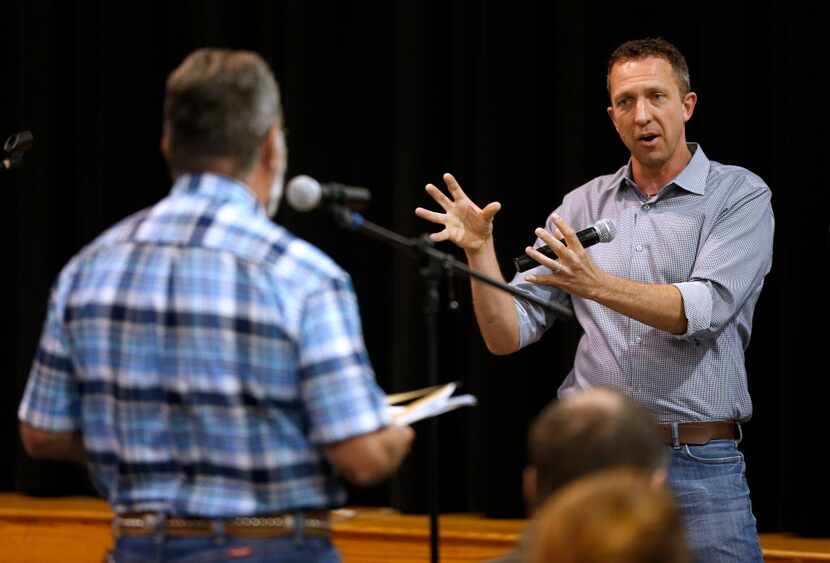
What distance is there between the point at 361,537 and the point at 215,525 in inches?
87.7

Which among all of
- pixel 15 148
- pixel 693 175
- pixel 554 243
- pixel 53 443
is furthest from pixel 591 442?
pixel 15 148

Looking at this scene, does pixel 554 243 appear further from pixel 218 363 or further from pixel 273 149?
pixel 218 363

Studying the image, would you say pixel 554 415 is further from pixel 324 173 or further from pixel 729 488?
pixel 324 173

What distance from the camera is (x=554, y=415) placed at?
1578mm

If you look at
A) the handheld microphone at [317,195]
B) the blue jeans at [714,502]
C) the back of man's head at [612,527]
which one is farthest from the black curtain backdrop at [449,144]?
the back of man's head at [612,527]

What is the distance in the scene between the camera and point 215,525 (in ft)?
5.70

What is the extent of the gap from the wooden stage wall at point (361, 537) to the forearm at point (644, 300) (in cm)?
107

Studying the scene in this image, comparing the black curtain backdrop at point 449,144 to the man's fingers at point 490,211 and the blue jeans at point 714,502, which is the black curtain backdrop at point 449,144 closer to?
the man's fingers at point 490,211

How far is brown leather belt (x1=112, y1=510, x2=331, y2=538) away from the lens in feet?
5.72

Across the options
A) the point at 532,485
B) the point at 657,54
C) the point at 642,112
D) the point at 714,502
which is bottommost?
the point at 714,502

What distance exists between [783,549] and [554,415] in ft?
7.26

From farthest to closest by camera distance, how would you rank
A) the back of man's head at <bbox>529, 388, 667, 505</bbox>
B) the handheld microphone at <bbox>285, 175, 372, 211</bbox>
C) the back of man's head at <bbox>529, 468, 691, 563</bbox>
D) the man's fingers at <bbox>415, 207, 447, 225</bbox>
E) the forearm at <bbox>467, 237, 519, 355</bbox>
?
1. the forearm at <bbox>467, 237, 519, 355</bbox>
2. the man's fingers at <bbox>415, 207, 447, 225</bbox>
3. the handheld microphone at <bbox>285, 175, 372, 211</bbox>
4. the back of man's head at <bbox>529, 388, 667, 505</bbox>
5. the back of man's head at <bbox>529, 468, 691, 563</bbox>

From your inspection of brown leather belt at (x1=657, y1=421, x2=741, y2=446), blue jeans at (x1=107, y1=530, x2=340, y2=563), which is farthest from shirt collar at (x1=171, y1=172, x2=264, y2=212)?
brown leather belt at (x1=657, y1=421, x2=741, y2=446)

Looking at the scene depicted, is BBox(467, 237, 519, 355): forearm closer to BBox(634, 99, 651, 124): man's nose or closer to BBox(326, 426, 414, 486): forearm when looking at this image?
BBox(634, 99, 651, 124): man's nose
